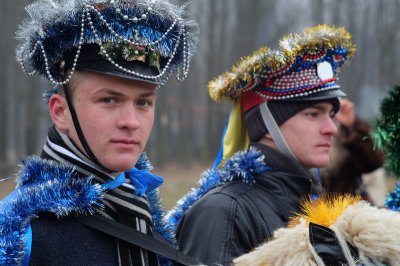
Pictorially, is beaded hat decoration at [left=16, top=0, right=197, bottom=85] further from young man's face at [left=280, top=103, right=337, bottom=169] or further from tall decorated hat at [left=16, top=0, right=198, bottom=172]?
young man's face at [left=280, top=103, right=337, bottom=169]

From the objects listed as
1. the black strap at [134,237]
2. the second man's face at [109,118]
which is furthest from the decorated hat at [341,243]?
the second man's face at [109,118]

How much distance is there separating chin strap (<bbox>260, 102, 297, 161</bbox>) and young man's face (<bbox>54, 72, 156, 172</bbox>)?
48.6 inches

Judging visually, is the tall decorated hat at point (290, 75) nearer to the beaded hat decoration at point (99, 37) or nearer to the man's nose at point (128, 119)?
the beaded hat decoration at point (99, 37)

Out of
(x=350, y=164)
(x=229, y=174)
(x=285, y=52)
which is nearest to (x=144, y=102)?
(x=229, y=174)

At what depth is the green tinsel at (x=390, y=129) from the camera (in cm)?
283

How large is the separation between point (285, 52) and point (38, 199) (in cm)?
164

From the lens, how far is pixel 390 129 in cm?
283

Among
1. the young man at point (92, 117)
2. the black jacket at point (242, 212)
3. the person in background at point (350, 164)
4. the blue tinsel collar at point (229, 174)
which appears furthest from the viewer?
the person in background at point (350, 164)

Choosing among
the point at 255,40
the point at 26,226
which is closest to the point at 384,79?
the point at 255,40

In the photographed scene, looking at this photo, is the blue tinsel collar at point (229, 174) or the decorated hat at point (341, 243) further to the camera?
the blue tinsel collar at point (229, 174)

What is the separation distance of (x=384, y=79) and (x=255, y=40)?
675 cm

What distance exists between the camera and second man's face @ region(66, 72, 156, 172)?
6.62ft

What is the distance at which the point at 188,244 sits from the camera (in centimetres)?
275

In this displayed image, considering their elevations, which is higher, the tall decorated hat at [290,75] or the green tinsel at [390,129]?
the tall decorated hat at [290,75]
